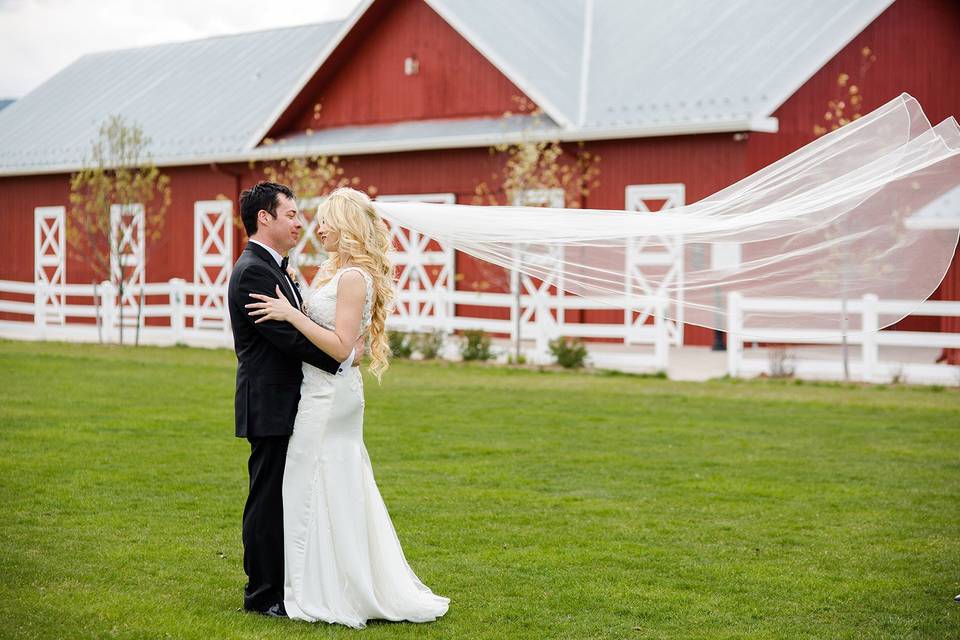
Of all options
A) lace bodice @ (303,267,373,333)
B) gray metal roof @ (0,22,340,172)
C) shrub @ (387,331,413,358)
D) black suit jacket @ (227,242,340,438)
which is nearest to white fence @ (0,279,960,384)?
shrub @ (387,331,413,358)

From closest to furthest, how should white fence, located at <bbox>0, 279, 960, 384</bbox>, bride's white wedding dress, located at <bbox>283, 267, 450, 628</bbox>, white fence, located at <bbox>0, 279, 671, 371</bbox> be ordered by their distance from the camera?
bride's white wedding dress, located at <bbox>283, 267, 450, 628</bbox> → white fence, located at <bbox>0, 279, 960, 384</bbox> → white fence, located at <bbox>0, 279, 671, 371</bbox>

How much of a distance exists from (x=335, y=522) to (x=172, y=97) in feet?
86.1

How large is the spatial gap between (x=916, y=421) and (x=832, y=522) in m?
5.17

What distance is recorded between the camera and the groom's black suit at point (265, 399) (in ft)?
20.7

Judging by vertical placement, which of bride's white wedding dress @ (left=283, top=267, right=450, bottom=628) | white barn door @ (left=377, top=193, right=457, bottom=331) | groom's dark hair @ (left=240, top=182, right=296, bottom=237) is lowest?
bride's white wedding dress @ (left=283, top=267, right=450, bottom=628)

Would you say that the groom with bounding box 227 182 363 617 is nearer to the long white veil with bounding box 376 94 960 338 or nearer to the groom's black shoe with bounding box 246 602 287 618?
the groom's black shoe with bounding box 246 602 287 618

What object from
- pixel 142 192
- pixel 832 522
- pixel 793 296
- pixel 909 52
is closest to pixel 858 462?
pixel 832 522

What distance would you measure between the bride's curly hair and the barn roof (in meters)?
14.5

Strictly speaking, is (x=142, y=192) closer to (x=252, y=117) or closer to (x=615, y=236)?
(x=252, y=117)

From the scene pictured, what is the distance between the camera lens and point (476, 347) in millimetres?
19828

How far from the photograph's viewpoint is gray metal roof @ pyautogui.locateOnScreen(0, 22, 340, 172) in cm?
2842

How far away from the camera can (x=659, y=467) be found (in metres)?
10.8

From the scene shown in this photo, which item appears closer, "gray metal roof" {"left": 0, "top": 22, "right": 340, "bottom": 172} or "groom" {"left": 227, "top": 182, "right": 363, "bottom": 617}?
"groom" {"left": 227, "top": 182, "right": 363, "bottom": 617}

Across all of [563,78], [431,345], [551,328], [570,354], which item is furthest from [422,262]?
[570,354]
